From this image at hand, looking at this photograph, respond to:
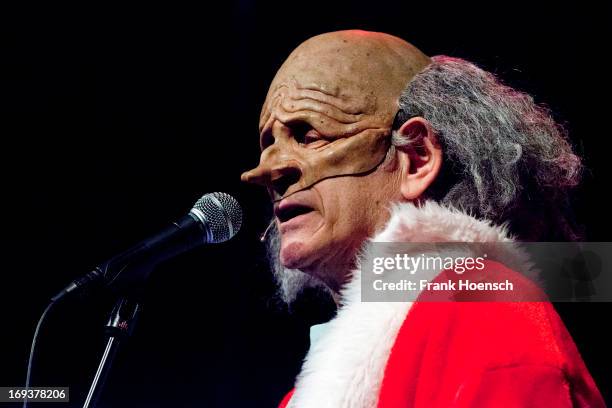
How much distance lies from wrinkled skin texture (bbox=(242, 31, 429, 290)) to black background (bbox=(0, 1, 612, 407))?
2.73 ft

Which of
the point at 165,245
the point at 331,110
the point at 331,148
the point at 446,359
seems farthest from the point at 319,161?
the point at 446,359

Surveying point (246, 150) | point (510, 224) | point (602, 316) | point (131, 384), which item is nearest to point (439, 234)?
point (510, 224)

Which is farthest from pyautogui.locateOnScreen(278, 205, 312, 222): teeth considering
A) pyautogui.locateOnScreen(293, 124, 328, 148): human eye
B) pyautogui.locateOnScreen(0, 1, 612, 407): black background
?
pyautogui.locateOnScreen(0, 1, 612, 407): black background

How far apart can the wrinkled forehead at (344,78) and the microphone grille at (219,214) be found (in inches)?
17.2

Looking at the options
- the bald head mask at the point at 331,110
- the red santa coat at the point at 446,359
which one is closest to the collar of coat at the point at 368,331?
the red santa coat at the point at 446,359

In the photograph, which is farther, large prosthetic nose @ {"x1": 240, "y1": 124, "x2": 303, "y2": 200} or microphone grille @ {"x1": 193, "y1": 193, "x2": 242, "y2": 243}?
large prosthetic nose @ {"x1": 240, "y1": 124, "x2": 303, "y2": 200}

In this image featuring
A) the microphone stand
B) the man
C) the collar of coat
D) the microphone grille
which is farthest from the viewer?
the man

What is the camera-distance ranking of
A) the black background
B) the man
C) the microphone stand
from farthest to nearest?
the black background
the man
the microphone stand

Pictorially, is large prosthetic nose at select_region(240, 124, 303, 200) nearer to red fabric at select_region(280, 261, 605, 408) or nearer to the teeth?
the teeth

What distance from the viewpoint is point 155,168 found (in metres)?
3.28

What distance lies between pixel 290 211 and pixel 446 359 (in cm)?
87

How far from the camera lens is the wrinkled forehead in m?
2.18

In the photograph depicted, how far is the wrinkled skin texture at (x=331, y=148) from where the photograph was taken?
2080 millimetres

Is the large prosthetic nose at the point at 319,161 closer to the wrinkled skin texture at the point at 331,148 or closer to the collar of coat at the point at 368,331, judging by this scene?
the wrinkled skin texture at the point at 331,148
